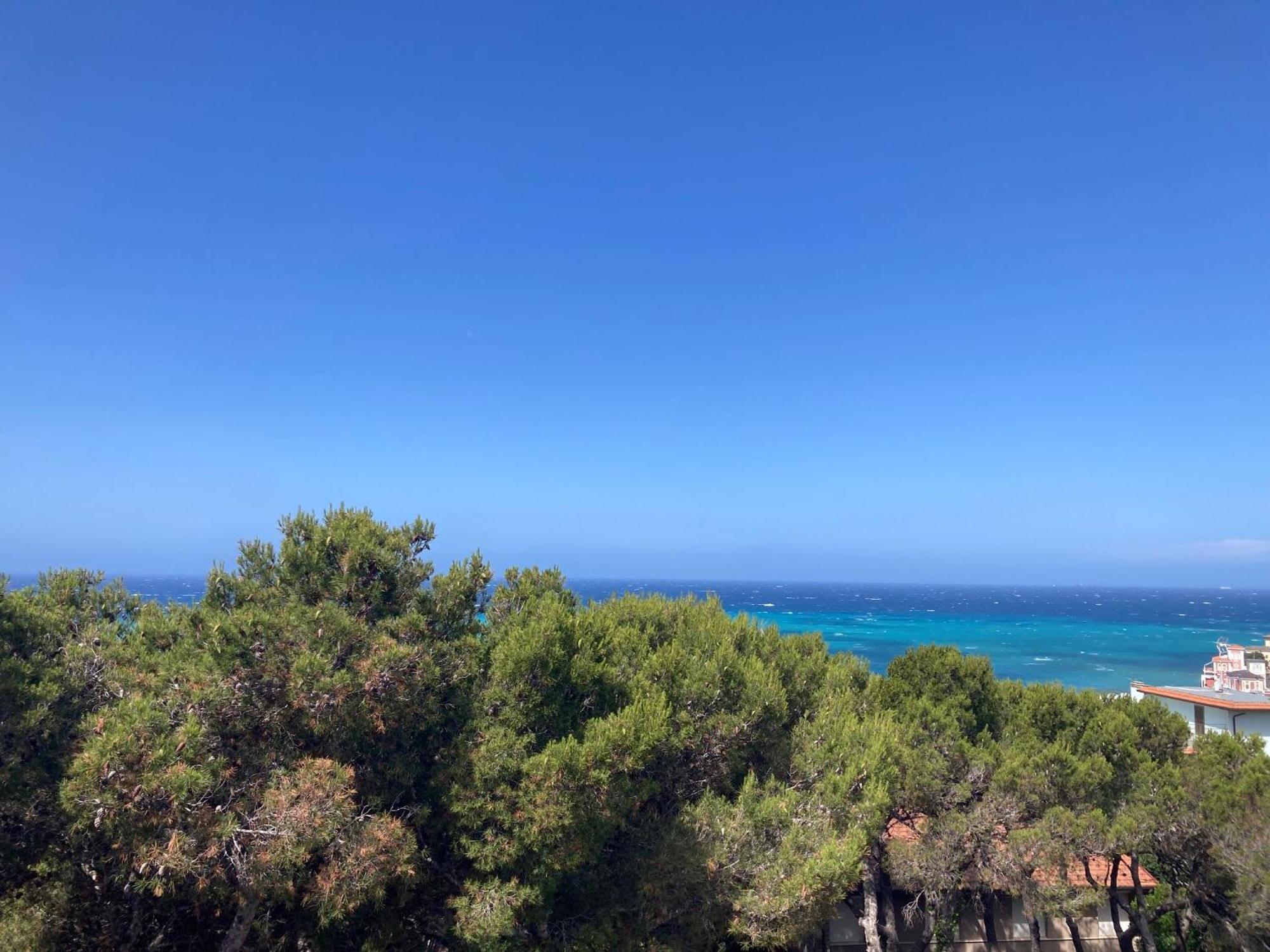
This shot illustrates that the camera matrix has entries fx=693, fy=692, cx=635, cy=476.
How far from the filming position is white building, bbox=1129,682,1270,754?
20.4 meters

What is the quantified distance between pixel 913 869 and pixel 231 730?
1133cm

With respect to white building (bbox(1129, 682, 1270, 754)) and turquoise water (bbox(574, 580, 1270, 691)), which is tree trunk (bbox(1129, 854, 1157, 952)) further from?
turquoise water (bbox(574, 580, 1270, 691))

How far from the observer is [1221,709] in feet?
68.8

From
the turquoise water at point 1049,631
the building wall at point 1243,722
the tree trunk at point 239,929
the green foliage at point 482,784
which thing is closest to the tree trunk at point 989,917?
the green foliage at point 482,784

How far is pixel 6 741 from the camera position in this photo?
8.55 metres

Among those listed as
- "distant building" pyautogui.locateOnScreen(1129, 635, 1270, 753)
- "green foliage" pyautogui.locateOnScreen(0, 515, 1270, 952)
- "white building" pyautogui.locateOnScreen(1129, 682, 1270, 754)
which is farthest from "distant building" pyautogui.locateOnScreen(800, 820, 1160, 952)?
"white building" pyautogui.locateOnScreen(1129, 682, 1270, 754)

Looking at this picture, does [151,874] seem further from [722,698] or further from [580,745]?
[722,698]

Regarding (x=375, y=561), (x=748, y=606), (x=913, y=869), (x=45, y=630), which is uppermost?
(x=375, y=561)

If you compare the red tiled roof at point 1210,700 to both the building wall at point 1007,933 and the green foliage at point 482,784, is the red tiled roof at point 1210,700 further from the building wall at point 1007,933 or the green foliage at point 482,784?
the green foliage at point 482,784

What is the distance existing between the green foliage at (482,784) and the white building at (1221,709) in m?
9.22

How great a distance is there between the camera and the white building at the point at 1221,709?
20406 millimetres

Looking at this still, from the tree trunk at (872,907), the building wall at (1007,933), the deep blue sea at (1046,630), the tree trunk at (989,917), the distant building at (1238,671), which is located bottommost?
the deep blue sea at (1046,630)

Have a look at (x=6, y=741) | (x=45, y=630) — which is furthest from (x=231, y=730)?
(x=45, y=630)

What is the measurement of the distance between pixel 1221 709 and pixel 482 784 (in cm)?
2320
